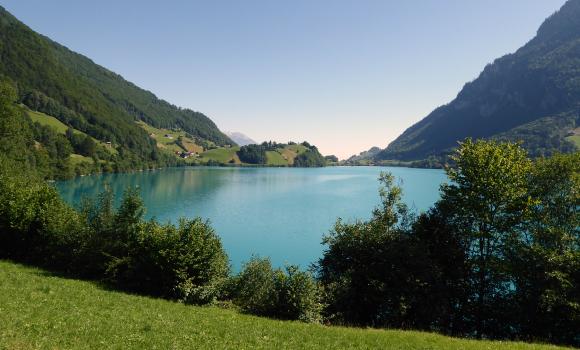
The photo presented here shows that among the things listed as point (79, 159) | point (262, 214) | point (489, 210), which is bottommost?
point (262, 214)

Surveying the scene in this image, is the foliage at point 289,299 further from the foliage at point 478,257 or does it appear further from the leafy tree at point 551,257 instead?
the leafy tree at point 551,257

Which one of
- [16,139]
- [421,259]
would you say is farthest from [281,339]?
[16,139]

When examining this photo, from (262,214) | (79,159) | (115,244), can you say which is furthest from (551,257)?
(79,159)

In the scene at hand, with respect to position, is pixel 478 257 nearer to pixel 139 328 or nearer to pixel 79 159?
pixel 139 328

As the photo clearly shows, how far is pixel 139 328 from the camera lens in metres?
16.7

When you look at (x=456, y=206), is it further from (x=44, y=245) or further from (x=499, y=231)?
(x=44, y=245)

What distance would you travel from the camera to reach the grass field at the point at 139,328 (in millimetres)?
14531

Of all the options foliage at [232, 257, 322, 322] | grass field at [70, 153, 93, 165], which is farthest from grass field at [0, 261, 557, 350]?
grass field at [70, 153, 93, 165]

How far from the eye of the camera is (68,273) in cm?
2959

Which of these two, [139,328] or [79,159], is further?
[79,159]

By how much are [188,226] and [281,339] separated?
42.6ft

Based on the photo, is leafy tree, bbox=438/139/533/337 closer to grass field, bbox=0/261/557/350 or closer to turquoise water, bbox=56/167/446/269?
grass field, bbox=0/261/557/350

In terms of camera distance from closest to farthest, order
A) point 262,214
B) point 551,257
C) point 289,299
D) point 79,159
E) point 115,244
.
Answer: point 289,299
point 551,257
point 115,244
point 262,214
point 79,159

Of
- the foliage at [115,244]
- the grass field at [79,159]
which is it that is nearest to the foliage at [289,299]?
the foliage at [115,244]
